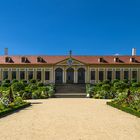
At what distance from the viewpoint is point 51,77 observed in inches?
2045

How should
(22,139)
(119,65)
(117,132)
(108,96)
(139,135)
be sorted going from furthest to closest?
(119,65) < (108,96) < (117,132) < (139,135) < (22,139)

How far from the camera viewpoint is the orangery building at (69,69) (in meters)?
51.5

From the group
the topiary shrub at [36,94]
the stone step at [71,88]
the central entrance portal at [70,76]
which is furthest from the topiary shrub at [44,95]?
the central entrance portal at [70,76]

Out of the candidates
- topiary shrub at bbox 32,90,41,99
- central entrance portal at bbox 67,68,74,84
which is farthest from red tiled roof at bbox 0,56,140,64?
topiary shrub at bbox 32,90,41,99

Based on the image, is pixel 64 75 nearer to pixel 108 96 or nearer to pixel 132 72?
pixel 132 72

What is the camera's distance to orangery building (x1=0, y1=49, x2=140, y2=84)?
51469 mm

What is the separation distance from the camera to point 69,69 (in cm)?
5184

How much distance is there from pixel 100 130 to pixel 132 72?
42398mm

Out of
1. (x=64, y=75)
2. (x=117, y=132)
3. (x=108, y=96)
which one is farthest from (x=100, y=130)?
(x=64, y=75)

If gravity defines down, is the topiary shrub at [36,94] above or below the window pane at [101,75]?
below

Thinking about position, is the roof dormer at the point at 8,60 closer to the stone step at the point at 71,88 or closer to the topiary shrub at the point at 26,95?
the stone step at the point at 71,88

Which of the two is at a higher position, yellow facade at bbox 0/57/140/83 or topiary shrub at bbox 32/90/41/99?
yellow facade at bbox 0/57/140/83

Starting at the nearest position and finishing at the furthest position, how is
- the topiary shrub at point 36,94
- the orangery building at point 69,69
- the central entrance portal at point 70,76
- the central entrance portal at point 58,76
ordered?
the topiary shrub at point 36,94 → the orangery building at point 69,69 → the central entrance portal at point 58,76 → the central entrance portal at point 70,76

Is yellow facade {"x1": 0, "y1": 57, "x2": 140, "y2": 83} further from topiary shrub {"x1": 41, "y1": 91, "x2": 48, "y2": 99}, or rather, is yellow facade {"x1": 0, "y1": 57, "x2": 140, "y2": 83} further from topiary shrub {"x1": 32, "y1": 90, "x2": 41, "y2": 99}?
topiary shrub {"x1": 32, "y1": 90, "x2": 41, "y2": 99}
